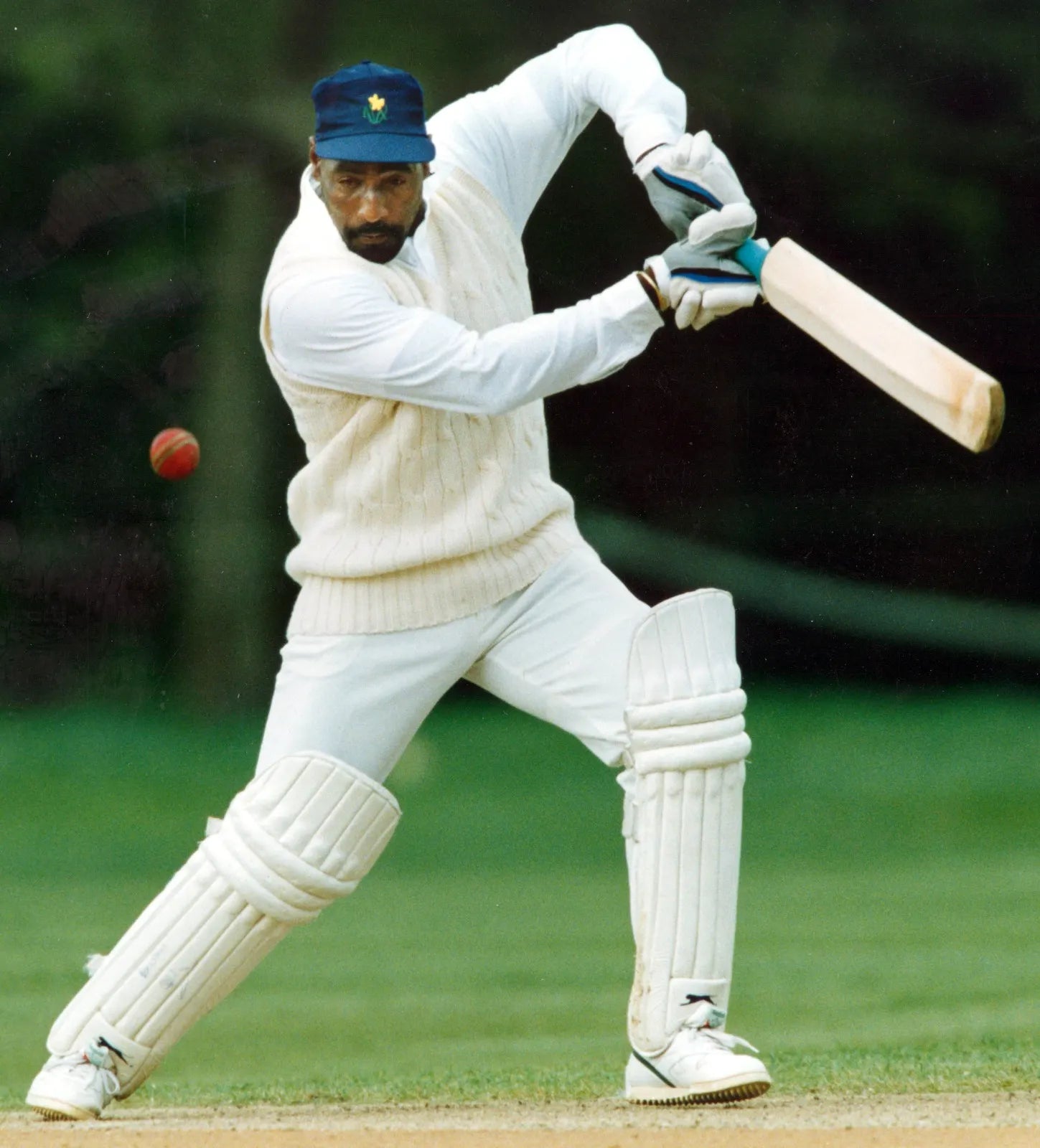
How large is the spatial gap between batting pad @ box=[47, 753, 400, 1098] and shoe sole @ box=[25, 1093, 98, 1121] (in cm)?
7

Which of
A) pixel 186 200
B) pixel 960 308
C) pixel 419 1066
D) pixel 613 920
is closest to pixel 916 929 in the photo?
pixel 613 920

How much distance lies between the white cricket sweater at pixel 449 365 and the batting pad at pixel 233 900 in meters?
0.22

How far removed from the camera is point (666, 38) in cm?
572

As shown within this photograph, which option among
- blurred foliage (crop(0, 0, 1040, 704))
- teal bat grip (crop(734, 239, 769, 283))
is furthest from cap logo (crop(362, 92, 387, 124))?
blurred foliage (crop(0, 0, 1040, 704))

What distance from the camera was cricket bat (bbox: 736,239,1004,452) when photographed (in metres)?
2.31

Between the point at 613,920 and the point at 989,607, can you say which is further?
the point at 989,607

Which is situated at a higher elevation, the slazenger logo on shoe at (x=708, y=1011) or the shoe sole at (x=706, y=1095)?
the slazenger logo on shoe at (x=708, y=1011)

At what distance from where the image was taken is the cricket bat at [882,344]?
231cm

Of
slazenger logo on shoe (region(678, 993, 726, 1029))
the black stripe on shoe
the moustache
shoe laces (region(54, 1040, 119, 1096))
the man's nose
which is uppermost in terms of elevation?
the man's nose

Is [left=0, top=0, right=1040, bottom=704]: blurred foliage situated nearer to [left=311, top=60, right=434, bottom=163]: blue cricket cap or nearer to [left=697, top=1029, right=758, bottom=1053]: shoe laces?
[left=311, top=60, right=434, bottom=163]: blue cricket cap

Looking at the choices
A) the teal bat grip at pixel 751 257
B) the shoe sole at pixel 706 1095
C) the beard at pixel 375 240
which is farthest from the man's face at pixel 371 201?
the shoe sole at pixel 706 1095

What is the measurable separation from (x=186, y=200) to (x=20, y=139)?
1.60 ft

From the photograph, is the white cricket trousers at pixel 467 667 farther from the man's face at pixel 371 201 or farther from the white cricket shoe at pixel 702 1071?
the man's face at pixel 371 201

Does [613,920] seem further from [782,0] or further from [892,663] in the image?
[782,0]
